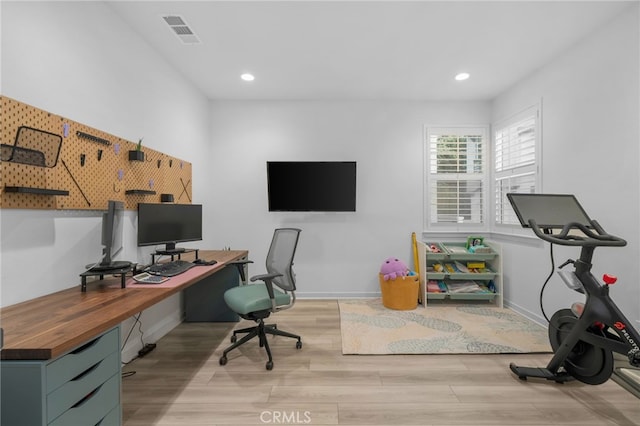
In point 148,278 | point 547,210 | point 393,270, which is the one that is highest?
point 547,210

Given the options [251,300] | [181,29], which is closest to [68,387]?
[251,300]

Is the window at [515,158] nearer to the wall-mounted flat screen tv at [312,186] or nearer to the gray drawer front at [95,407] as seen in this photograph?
the wall-mounted flat screen tv at [312,186]

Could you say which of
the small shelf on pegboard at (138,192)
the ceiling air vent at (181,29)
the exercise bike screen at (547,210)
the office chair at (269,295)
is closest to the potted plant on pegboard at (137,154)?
the small shelf on pegboard at (138,192)

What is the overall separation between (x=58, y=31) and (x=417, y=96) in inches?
142

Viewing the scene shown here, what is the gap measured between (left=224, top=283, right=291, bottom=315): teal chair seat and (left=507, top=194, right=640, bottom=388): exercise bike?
1.88 m

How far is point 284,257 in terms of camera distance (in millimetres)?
2457

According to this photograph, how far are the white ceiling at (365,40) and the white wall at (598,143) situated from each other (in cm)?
22

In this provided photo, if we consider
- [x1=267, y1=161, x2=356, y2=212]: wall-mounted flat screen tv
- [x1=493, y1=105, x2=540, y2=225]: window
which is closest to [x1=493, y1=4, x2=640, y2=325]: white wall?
[x1=493, y1=105, x2=540, y2=225]: window

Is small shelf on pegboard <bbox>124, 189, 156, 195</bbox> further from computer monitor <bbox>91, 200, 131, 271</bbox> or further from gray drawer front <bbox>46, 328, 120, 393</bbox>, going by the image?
gray drawer front <bbox>46, 328, 120, 393</bbox>

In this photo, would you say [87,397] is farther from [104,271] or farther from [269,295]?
[269,295]

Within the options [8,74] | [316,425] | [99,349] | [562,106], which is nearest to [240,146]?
[8,74]

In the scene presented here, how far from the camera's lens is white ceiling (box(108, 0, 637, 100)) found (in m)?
2.12

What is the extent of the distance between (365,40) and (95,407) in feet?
10.1

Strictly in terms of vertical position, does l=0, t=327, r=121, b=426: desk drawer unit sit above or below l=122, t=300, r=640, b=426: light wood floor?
above
